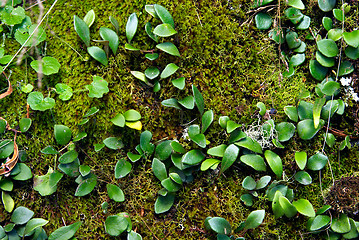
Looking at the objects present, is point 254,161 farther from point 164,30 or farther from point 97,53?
point 97,53

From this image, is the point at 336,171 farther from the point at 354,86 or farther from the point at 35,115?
the point at 35,115

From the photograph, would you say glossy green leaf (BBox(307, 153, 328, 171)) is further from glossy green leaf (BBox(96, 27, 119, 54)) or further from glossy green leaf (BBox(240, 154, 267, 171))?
glossy green leaf (BBox(96, 27, 119, 54))

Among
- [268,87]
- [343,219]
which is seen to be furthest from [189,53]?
[343,219]

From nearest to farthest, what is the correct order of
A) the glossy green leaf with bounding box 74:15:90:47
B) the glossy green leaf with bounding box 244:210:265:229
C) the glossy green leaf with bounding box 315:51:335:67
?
the glossy green leaf with bounding box 244:210:265:229, the glossy green leaf with bounding box 74:15:90:47, the glossy green leaf with bounding box 315:51:335:67

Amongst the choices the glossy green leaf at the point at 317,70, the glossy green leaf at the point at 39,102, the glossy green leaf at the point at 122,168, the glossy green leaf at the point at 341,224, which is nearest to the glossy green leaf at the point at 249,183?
the glossy green leaf at the point at 341,224

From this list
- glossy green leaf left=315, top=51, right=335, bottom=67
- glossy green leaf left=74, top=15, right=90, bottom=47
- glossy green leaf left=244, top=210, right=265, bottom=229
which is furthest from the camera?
glossy green leaf left=315, top=51, right=335, bottom=67

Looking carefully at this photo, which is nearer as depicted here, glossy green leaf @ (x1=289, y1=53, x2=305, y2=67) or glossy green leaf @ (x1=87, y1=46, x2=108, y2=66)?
glossy green leaf @ (x1=87, y1=46, x2=108, y2=66)

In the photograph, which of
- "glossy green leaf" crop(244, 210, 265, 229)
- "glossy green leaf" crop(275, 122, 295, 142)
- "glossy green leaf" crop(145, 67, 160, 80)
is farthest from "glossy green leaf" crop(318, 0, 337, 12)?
"glossy green leaf" crop(244, 210, 265, 229)
